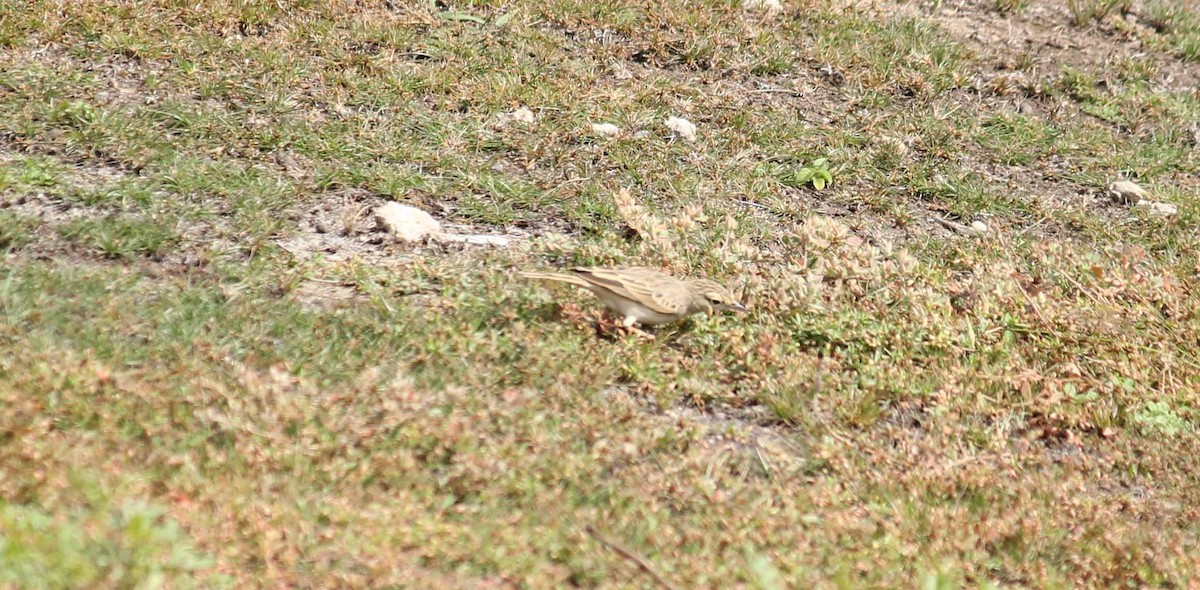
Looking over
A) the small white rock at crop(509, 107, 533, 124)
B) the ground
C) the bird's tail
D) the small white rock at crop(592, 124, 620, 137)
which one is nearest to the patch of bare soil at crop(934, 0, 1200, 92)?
the ground

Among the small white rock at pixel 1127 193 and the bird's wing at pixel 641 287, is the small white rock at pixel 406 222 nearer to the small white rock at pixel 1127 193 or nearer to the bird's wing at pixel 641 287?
the bird's wing at pixel 641 287

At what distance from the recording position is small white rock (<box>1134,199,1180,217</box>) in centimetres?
847

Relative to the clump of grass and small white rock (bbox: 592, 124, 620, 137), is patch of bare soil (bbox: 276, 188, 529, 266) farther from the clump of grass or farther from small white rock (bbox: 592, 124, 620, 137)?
small white rock (bbox: 592, 124, 620, 137)

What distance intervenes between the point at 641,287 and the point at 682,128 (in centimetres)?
294

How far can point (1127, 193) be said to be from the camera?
28.6ft

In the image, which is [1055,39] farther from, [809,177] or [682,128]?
[682,128]

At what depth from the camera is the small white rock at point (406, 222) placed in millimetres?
7059

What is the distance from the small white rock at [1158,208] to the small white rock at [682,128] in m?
3.27

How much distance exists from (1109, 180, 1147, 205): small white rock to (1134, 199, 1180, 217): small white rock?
0.22 feet

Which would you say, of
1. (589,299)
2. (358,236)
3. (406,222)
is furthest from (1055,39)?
(358,236)

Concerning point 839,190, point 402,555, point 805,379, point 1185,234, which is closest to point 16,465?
point 402,555

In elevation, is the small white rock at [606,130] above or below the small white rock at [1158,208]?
above

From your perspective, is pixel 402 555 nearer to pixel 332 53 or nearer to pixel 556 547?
pixel 556 547

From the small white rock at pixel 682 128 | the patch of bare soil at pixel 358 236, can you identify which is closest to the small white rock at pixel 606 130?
the small white rock at pixel 682 128
